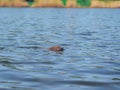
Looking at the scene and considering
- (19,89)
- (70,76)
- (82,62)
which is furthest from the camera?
(82,62)

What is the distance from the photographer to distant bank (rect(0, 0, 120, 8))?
11862 cm

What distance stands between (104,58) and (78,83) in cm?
502

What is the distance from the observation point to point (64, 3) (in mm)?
122688

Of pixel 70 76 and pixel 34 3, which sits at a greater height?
pixel 70 76

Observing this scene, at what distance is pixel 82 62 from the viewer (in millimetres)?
15336

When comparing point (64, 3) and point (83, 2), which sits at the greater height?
point (83, 2)

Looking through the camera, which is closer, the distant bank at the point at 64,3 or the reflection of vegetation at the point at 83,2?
the reflection of vegetation at the point at 83,2

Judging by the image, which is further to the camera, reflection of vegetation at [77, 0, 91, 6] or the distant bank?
the distant bank

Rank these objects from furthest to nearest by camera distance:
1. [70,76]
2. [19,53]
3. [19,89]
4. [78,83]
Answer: [19,53] → [70,76] → [78,83] → [19,89]

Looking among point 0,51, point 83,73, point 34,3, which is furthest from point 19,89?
point 34,3

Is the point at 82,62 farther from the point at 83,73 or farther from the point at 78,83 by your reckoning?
the point at 78,83

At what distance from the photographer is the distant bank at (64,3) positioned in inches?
4670

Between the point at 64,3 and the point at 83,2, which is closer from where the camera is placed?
the point at 83,2

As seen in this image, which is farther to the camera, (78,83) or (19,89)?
(78,83)
